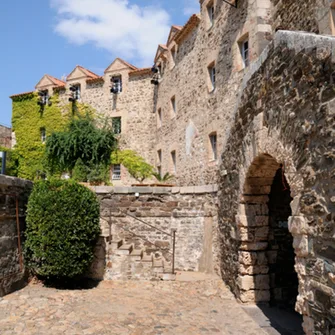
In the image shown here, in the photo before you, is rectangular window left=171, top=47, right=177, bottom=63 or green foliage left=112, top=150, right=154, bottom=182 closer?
rectangular window left=171, top=47, right=177, bottom=63

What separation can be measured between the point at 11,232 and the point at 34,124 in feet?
50.5

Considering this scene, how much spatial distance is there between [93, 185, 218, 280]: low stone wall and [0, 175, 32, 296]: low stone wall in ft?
9.39

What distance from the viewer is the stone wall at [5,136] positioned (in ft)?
68.9

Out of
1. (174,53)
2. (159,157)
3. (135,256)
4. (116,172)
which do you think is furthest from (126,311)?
(116,172)

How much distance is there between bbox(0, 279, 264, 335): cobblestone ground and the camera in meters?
4.95

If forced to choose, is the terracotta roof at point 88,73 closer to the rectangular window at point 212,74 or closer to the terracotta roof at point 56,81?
the terracotta roof at point 56,81

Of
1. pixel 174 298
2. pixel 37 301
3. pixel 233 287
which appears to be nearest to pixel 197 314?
pixel 174 298

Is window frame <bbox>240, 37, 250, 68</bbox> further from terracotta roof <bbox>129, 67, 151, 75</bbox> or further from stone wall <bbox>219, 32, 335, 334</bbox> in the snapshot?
terracotta roof <bbox>129, 67, 151, 75</bbox>

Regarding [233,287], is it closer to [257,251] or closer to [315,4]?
[257,251]

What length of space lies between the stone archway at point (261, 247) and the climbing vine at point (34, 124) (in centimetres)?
1514

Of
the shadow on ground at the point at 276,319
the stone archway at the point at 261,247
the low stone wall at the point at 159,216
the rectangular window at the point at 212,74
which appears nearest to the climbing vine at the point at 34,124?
the rectangular window at the point at 212,74

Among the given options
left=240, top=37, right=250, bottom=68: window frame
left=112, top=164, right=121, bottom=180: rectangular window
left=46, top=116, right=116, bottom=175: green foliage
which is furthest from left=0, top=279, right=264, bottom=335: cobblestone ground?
left=112, top=164, right=121, bottom=180: rectangular window

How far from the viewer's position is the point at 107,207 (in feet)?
32.5

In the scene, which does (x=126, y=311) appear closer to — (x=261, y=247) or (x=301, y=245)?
(x=261, y=247)
